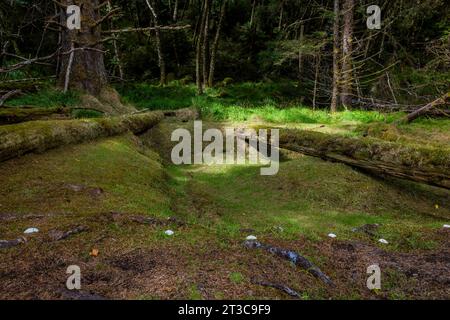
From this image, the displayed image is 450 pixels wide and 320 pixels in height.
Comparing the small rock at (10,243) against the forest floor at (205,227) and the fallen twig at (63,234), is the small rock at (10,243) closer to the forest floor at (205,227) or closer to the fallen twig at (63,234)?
the forest floor at (205,227)

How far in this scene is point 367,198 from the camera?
24.0 feet

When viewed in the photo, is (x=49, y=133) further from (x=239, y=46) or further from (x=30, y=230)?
(x=239, y=46)

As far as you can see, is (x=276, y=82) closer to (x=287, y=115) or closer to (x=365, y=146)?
(x=287, y=115)

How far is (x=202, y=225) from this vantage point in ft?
17.4

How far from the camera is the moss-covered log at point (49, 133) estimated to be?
6.05 meters

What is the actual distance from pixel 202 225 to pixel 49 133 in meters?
3.86

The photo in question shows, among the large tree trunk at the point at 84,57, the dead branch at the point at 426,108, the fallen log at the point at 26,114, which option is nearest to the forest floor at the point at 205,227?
the fallen log at the point at 26,114

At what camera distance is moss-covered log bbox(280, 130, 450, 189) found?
7000mm

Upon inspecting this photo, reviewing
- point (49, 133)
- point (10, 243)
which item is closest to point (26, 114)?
point (49, 133)

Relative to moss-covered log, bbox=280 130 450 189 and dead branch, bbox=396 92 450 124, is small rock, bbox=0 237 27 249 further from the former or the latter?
dead branch, bbox=396 92 450 124

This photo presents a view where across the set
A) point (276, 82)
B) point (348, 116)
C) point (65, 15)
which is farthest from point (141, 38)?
point (348, 116)

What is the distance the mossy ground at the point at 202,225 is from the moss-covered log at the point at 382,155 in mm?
391
